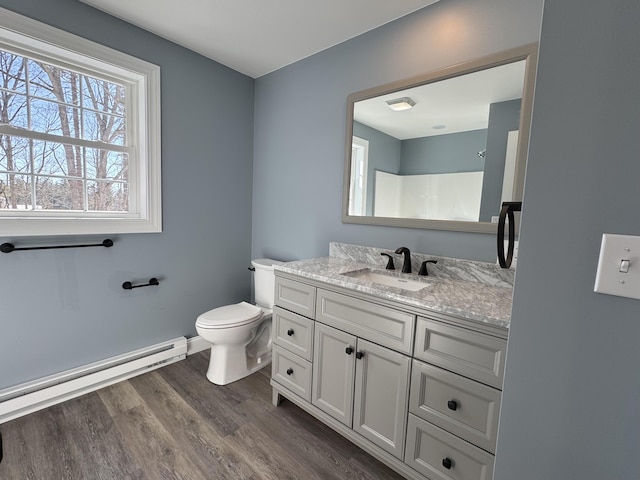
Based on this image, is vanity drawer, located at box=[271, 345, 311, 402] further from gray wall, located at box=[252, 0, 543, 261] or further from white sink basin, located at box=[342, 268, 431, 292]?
gray wall, located at box=[252, 0, 543, 261]

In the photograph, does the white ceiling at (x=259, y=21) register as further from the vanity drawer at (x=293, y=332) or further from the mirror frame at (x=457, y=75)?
the vanity drawer at (x=293, y=332)

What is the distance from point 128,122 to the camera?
86.7 inches

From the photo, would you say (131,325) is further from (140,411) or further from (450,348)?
(450,348)

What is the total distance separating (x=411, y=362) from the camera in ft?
4.18

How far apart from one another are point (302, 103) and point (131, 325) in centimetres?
219

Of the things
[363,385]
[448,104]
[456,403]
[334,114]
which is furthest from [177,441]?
[448,104]

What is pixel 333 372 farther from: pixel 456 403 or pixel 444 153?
pixel 444 153

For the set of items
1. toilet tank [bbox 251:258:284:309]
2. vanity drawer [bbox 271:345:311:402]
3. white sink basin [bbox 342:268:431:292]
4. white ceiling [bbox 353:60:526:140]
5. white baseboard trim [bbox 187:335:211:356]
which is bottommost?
white baseboard trim [bbox 187:335:211:356]

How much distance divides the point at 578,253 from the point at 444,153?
131 centimetres

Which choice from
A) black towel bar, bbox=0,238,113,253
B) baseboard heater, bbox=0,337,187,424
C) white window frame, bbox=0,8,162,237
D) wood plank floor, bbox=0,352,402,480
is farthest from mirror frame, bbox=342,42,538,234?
baseboard heater, bbox=0,337,187,424

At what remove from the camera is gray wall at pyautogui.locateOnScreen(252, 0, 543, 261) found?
1564 mm

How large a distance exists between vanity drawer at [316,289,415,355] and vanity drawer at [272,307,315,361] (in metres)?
0.13

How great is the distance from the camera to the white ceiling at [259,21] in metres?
1.76

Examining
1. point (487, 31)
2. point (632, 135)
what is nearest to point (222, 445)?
point (632, 135)
